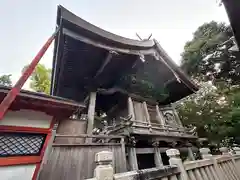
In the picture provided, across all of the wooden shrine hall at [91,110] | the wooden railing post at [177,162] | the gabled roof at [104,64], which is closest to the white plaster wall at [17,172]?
→ the wooden shrine hall at [91,110]

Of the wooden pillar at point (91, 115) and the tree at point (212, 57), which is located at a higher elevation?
the tree at point (212, 57)

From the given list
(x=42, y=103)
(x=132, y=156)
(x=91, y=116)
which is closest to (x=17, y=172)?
(x=42, y=103)

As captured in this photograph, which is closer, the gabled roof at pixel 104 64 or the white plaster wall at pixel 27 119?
the white plaster wall at pixel 27 119

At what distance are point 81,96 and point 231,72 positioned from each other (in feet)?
41.4

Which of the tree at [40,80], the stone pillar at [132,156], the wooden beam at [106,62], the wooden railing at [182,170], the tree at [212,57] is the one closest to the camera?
the wooden railing at [182,170]

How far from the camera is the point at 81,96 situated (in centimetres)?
791

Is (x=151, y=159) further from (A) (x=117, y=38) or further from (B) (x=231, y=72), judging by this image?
(B) (x=231, y=72)

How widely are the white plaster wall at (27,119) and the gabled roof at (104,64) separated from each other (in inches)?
105

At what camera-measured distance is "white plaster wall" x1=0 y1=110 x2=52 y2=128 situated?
2591 mm

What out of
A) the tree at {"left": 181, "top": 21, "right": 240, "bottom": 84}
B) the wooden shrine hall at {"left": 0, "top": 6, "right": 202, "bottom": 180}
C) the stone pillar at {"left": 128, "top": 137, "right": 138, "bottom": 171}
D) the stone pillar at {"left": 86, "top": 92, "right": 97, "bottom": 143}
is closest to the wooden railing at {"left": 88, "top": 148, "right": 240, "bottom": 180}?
the wooden shrine hall at {"left": 0, "top": 6, "right": 202, "bottom": 180}

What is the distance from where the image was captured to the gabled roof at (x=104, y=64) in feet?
15.8

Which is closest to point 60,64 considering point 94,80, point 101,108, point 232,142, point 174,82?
point 94,80

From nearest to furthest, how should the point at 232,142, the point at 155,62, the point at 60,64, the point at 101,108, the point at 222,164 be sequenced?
the point at 222,164, the point at 60,64, the point at 155,62, the point at 101,108, the point at 232,142

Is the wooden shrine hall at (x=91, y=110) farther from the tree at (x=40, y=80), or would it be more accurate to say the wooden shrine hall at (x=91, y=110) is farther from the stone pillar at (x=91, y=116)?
the tree at (x=40, y=80)
